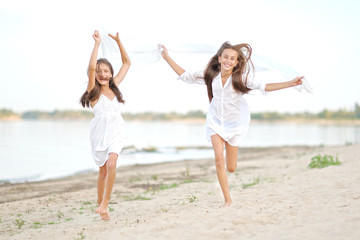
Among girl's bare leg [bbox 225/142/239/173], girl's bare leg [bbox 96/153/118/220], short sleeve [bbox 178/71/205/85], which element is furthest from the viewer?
short sleeve [bbox 178/71/205/85]

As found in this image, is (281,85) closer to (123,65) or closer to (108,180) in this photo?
(123,65)

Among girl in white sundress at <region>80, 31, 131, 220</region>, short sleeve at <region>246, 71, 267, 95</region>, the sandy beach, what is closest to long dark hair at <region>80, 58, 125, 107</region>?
girl in white sundress at <region>80, 31, 131, 220</region>

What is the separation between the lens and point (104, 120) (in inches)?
217

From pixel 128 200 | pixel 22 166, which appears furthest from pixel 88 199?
pixel 22 166

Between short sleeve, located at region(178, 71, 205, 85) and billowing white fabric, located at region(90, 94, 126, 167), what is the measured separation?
123 cm

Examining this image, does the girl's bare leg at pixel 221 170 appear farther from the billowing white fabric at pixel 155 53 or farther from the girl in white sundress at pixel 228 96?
the billowing white fabric at pixel 155 53

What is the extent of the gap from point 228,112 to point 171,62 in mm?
1406

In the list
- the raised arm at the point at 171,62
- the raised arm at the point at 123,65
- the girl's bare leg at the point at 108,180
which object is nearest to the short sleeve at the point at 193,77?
the raised arm at the point at 171,62

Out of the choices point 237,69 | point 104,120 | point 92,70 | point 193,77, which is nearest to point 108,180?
point 104,120

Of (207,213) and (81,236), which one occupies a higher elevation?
(207,213)

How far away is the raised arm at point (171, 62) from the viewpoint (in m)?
6.28

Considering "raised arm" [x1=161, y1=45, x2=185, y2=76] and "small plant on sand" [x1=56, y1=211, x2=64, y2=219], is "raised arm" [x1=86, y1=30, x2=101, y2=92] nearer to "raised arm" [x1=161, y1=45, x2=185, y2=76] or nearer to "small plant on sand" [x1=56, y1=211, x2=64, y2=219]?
"raised arm" [x1=161, y1=45, x2=185, y2=76]

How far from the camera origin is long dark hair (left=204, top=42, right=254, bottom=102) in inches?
220

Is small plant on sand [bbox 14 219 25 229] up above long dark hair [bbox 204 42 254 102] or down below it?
below
